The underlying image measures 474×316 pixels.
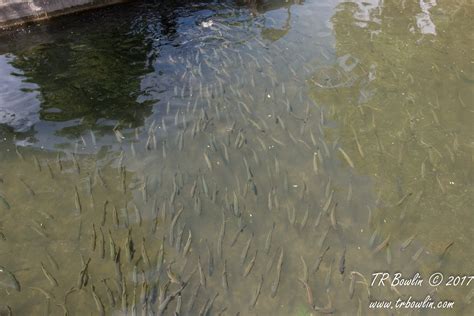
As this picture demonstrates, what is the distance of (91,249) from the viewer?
5941mm

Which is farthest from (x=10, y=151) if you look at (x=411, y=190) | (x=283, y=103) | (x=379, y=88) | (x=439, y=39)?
(x=439, y=39)

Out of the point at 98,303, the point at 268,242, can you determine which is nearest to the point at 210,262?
the point at 268,242

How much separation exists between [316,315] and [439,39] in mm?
10233

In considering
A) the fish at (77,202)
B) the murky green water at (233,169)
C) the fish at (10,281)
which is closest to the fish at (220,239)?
the murky green water at (233,169)

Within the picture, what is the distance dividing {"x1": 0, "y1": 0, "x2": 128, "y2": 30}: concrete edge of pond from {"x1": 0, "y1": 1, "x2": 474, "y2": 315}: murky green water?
0.36 metres

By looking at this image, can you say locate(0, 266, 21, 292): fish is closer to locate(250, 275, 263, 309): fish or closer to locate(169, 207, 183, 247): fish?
locate(169, 207, 183, 247): fish

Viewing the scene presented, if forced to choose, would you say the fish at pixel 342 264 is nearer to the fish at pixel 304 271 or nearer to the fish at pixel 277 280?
the fish at pixel 304 271

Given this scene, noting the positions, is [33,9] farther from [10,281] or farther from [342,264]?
[342,264]

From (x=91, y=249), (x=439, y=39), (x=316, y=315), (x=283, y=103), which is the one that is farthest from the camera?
(x=439, y=39)

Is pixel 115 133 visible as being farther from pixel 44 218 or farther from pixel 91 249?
pixel 91 249

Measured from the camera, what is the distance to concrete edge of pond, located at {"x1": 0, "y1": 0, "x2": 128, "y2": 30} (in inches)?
455

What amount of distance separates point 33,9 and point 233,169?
9547mm

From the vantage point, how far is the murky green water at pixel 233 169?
18.0 feet

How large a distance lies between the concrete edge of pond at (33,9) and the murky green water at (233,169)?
1.19 ft
